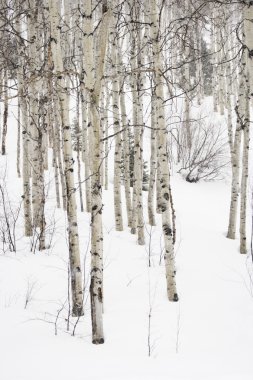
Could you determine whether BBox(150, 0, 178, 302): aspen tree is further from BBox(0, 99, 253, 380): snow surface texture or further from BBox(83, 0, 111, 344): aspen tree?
BBox(83, 0, 111, 344): aspen tree

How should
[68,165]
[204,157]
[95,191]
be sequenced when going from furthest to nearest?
[204,157], [68,165], [95,191]

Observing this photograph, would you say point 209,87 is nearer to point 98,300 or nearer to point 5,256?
point 5,256

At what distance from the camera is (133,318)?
16.0 feet

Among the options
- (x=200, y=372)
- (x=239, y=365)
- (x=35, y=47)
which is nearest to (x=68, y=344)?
(x=200, y=372)

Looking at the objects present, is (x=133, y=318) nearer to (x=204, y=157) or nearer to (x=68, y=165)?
(x=68, y=165)

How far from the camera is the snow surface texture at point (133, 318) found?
143 inches

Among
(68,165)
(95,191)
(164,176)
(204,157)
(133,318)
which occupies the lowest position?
(133,318)

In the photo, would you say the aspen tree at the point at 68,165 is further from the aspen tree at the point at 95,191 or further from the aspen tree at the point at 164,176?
the aspen tree at the point at 164,176

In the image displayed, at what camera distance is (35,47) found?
727cm

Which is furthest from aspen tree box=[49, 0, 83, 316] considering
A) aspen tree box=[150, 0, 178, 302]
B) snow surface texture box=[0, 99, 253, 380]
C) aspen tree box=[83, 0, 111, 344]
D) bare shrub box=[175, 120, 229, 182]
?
bare shrub box=[175, 120, 229, 182]

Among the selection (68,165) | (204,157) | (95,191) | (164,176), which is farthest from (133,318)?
(204,157)

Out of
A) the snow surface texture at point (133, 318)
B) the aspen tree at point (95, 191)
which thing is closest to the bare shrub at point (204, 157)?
the snow surface texture at point (133, 318)

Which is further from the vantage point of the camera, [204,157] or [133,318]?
[204,157]

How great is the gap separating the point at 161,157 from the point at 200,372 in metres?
3.03
